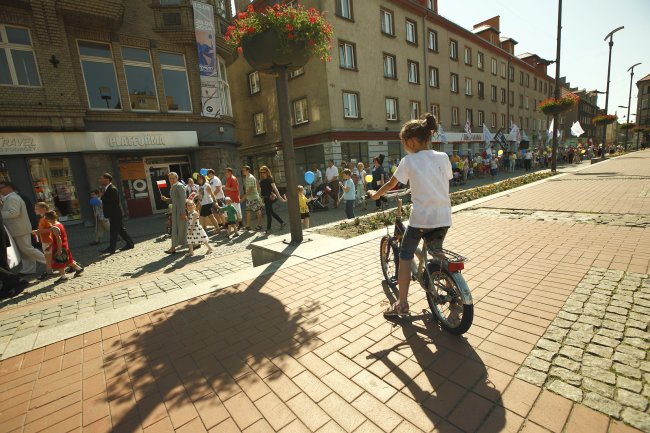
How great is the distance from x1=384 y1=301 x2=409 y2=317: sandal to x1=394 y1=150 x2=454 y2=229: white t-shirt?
85cm

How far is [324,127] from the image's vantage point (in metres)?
18.8

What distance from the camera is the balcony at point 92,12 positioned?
11406 millimetres

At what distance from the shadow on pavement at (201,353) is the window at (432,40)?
90.0 ft

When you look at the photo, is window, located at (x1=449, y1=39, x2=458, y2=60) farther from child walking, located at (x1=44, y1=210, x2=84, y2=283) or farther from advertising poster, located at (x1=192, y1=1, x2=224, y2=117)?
child walking, located at (x1=44, y1=210, x2=84, y2=283)

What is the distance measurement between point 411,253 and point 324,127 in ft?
55.2

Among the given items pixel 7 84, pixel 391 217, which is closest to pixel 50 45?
pixel 7 84

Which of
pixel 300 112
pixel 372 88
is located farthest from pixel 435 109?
pixel 300 112

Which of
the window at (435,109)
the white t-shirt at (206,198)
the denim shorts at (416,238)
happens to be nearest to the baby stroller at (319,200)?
the white t-shirt at (206,198)

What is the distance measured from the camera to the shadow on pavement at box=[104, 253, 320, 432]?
7.73ft

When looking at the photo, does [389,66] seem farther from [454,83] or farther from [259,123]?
[259,123]

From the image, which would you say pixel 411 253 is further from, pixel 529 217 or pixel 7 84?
pixel 7 84

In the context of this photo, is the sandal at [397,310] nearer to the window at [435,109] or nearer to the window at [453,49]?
the window at [435,109]

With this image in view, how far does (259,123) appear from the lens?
24703 mm

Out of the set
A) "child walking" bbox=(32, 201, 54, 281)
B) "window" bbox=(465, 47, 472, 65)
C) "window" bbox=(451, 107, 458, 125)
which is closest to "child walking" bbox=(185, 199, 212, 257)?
"child walking" bbox=(32, 201, 54, 281)
